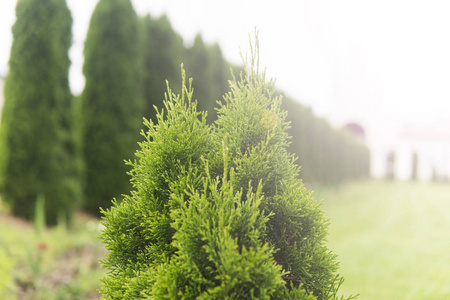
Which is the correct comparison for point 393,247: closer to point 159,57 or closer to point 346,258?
point 346,258

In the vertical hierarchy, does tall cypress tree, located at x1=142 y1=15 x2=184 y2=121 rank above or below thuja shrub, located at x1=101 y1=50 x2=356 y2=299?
above

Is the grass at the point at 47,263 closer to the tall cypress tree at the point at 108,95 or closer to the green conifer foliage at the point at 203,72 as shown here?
the tall cypress tree at the point at 108,95

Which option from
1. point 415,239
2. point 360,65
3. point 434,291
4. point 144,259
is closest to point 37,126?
point 144,259

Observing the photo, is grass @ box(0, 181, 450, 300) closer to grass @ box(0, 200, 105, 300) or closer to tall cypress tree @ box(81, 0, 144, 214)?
grass @ box(0, 200, 105, 300)

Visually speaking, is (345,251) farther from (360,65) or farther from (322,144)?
(360,65)

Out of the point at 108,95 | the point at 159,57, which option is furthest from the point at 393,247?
the point at 108,95

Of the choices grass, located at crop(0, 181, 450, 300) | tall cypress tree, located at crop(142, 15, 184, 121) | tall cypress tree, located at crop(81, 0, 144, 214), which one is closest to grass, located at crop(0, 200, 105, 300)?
grass, located at crop(0, 181, 450, 300)

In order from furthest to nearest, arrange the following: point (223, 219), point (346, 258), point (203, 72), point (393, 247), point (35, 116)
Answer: point (203, 72) < point (393, 247) < point (35, 116) < point (346, 258) < point (223, 219)

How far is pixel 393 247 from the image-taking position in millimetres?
8750

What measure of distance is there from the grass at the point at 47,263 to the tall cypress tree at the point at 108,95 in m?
1.84

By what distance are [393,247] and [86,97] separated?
8.20 metres

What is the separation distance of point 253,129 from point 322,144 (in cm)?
1653

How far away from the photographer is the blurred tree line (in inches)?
307

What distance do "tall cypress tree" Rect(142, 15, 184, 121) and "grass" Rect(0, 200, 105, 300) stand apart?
4.13 metres
